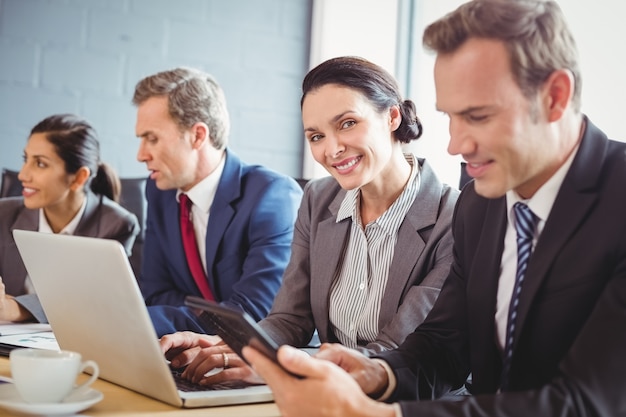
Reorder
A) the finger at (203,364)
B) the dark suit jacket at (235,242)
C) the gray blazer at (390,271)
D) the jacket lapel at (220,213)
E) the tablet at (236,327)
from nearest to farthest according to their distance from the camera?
the tablet at (236,327)
the finger at (203,364)
the gray blazer at (390,271)
the dark suit jacket at (235,242)
the jacket lapel at (220,213)

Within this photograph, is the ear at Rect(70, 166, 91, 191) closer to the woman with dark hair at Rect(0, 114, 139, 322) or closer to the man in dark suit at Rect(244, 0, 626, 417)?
the woman with dark hair at Rect(0, 114, 139, 322)

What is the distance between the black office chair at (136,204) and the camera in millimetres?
2912

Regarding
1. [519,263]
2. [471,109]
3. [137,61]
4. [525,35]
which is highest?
[137,61]

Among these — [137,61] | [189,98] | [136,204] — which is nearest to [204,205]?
[189,98]

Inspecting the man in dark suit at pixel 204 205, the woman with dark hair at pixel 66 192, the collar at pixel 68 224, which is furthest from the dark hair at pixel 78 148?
the man in dark suit at pixel 204 205

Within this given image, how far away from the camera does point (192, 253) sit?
2.45 m

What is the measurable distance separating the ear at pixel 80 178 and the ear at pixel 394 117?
1329 millimetres

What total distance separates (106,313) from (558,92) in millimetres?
703

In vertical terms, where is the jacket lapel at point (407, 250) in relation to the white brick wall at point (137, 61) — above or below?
below

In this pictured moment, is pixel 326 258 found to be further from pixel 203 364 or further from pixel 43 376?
pixel 43 376

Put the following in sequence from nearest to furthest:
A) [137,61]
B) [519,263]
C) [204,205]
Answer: [519,263] < [204,205] < [137,61]

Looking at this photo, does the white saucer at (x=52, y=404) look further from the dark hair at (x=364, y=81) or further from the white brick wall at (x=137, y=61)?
the white brick wall at (x=137, y=61)

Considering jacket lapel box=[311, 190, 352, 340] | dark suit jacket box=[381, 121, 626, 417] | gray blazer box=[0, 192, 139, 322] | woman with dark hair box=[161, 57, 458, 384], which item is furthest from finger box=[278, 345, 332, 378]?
gray blazer box=[0, 192, 139, 322]

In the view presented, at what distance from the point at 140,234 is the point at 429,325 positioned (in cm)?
170
